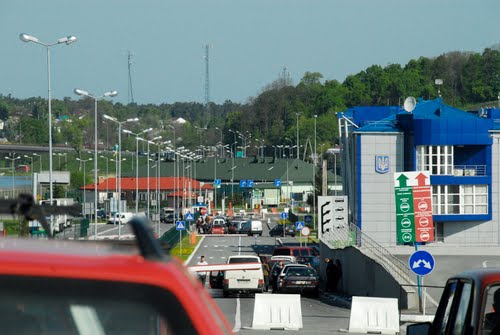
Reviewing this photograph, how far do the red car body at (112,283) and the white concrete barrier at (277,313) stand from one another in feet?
84.5

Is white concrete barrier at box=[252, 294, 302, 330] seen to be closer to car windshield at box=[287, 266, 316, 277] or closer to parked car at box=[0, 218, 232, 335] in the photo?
car windshield at box=[287, 266, 316, 277]

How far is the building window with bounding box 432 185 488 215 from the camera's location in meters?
70.1

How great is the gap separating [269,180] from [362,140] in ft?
332

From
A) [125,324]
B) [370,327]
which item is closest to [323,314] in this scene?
[370,327]

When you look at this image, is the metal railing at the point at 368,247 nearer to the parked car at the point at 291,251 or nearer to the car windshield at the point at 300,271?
the parked car at the point at 291,251

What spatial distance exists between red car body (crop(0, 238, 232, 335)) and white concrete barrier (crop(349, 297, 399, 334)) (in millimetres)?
24611

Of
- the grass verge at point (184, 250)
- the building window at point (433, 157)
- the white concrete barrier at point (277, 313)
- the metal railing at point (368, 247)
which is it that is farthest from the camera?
the building window at point (433, 157)

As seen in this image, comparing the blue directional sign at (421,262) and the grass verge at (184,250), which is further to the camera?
the grass verge at (184,250)

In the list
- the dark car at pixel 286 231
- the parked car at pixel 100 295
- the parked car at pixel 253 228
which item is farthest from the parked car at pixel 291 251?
the parked car at pixel 100 295

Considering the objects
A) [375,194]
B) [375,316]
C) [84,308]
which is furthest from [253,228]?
[84,308]

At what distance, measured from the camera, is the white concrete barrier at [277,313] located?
28.7 meters

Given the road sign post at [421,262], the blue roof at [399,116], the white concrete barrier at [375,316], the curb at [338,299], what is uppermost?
the blue roof at [399,116]

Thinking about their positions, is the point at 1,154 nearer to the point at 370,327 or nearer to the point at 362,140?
the point at 362,140

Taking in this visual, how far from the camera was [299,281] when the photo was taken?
44.2m
